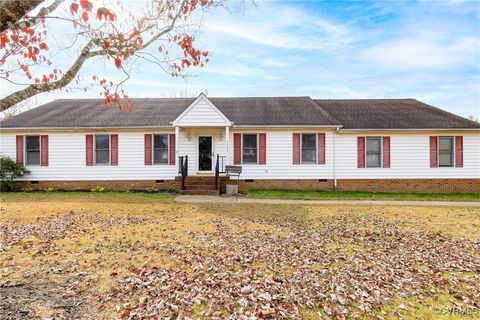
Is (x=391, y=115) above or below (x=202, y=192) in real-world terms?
above

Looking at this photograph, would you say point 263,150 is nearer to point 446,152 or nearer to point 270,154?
point 270,154

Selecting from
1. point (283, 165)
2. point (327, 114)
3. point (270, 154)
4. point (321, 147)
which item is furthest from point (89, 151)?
point (327, 114)

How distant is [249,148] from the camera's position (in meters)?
15.9

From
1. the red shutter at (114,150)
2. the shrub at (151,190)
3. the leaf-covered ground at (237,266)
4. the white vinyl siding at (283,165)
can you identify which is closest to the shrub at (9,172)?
the red shutter at (114,150)

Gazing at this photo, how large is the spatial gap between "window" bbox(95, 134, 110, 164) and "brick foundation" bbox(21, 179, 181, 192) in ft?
3.90

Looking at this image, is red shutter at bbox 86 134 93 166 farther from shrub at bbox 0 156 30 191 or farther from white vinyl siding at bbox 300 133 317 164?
white vinyl siding at bbox 300 133 317 164

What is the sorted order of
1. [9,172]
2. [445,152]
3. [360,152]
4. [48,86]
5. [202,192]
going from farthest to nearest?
[445,152]
[360,152]
[9,172]
[202,192]
[48,86]

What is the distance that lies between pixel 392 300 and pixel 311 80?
2288cm

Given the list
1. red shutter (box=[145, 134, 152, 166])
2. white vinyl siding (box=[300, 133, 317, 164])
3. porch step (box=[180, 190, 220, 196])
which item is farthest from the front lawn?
red shutter (box=[145, 134, 152, 166])

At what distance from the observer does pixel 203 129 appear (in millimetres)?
15805

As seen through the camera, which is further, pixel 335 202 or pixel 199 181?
pixel 199 181

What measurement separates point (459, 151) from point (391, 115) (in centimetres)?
403

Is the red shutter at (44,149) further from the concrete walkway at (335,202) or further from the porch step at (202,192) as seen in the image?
the concrete walkway at (335,202)

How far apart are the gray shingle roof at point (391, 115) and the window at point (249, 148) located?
202 inches
